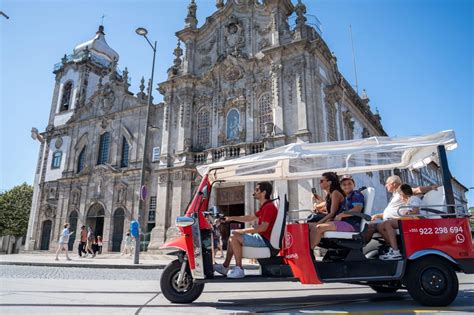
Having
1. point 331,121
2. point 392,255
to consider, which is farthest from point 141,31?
point 392,255

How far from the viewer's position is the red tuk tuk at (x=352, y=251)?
455 cm

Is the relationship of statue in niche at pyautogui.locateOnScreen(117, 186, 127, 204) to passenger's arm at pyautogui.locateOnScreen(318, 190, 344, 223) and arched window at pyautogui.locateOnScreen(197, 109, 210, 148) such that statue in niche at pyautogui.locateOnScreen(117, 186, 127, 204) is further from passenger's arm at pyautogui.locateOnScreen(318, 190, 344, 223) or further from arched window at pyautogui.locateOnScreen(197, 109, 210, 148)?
passenger's arm at pyautogui.locateOnScreen(318, 190, 344, 223)

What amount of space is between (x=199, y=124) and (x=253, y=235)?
1759 centimetres

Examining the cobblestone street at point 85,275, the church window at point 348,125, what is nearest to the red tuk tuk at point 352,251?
the cobblestone street at point 85,275

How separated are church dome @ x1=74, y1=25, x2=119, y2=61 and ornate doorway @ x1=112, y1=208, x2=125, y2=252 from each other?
18.5m

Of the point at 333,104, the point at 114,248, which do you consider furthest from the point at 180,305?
the point at 114,248

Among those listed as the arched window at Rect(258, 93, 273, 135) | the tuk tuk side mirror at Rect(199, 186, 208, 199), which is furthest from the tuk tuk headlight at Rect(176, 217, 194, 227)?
the arched window at Rect(258, 93, 273, 135)

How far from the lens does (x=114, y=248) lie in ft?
77.5

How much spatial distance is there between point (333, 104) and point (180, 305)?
18796 mm

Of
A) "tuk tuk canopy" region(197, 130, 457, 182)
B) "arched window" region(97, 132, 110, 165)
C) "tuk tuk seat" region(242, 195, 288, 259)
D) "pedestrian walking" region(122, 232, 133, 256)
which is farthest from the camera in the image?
"arched window" region(97, 132, 110, 165)

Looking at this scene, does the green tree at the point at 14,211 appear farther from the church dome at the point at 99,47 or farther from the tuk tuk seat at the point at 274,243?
the tuk tuk seat at the point at 274,243

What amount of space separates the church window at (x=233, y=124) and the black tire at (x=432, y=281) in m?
15.8

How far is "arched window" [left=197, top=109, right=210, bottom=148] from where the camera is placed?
21.5m

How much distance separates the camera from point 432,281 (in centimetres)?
450
